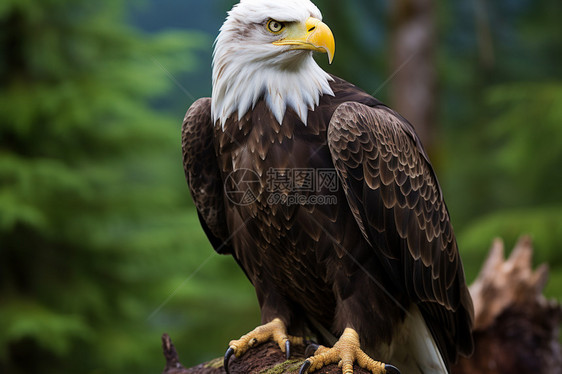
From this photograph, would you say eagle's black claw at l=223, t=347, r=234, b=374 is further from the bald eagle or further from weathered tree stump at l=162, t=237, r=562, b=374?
weathered tree stump at l=162, t=237, r=562, b=374

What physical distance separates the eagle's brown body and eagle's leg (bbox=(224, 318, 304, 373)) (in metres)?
0.11

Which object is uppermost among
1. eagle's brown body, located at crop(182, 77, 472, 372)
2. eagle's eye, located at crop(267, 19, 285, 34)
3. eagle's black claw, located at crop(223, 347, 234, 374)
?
eagle's eye, located at crop(267, 19, 285, 34)

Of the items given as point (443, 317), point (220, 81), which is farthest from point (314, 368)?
point (220, 81)

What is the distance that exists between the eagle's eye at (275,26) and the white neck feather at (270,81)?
85 millimetres

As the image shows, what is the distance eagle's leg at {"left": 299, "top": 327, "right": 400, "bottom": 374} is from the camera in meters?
2.82

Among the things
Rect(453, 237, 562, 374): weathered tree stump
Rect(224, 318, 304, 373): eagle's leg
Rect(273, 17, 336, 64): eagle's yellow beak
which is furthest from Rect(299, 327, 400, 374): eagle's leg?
Rect(453, 237, 562, 374): weathered tree stump

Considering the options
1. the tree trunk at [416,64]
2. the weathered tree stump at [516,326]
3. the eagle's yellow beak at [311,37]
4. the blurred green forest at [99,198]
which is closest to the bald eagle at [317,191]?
the eagle's yellow beak at [311,37]

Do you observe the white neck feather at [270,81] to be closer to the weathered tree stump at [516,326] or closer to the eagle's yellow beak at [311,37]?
the eagle's yellow beak at [311,37]

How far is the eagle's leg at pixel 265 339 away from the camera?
3.16 m

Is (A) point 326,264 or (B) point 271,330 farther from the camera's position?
(B) point 271,330

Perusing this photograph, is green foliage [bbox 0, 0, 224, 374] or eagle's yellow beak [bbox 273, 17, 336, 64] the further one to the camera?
green foliage [bbox 0, 0, 224, 374]

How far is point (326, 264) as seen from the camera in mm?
3068

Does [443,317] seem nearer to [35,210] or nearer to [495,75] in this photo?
[35,210]

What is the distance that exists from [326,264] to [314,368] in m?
0.53
